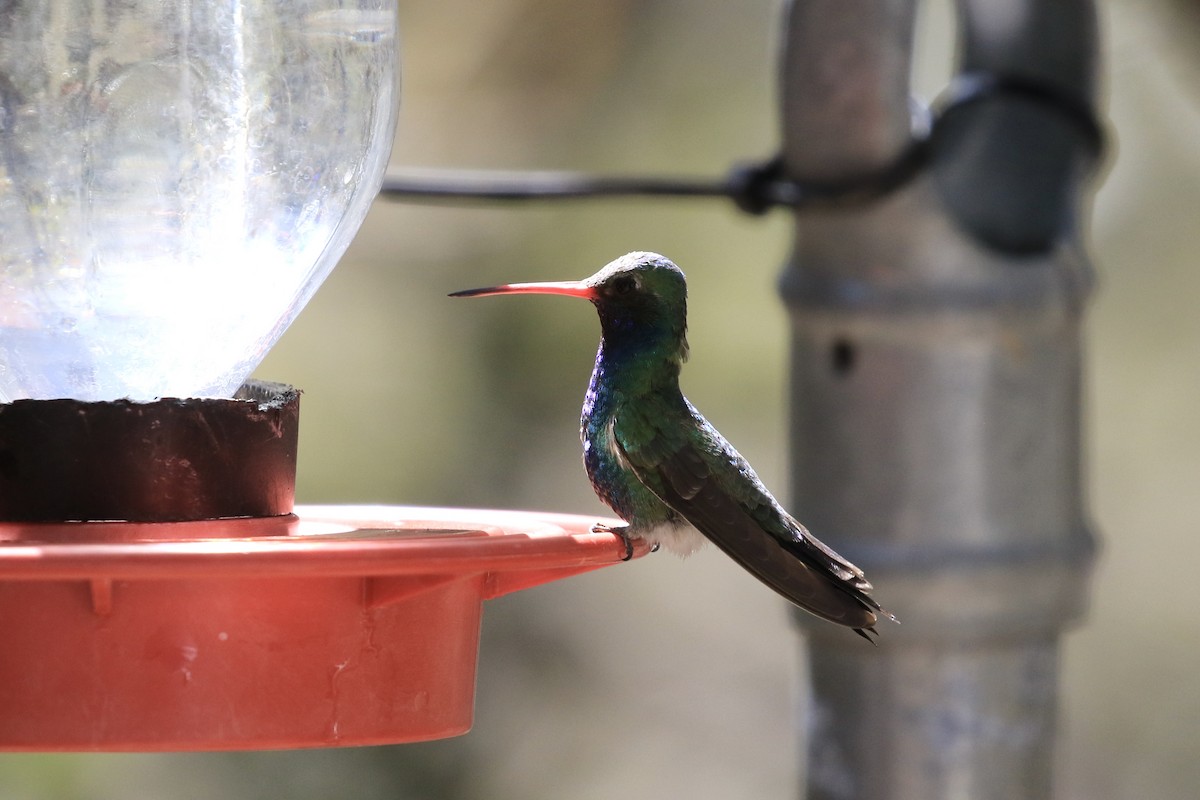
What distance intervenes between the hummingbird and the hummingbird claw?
155 mm

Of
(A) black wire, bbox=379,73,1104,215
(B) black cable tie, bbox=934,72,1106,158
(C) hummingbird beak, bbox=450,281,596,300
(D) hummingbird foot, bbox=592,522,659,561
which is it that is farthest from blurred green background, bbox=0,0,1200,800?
(D) hummingbird foot, bbox=592,522,659,561

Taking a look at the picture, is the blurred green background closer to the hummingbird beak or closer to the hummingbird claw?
the hummingbird beak

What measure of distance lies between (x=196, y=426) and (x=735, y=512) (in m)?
0.83

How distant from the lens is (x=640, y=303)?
271 cm

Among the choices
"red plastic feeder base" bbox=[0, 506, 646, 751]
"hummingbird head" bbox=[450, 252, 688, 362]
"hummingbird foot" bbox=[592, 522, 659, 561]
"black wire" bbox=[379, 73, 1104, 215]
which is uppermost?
"black wire" bbox=[379, 73, 1104, 215]

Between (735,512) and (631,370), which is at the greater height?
(631,370)

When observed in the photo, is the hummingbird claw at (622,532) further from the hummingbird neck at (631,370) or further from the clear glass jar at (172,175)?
the clear glass jar at (172,175)

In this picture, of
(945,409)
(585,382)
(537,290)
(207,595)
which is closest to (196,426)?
(207,595)


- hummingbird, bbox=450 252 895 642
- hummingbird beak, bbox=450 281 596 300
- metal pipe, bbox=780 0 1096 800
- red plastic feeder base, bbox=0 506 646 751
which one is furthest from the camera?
metal pipe, bbox=780 0 1096 800

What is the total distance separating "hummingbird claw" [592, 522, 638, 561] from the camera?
2.10m

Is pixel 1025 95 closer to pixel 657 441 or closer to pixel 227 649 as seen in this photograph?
pixel 657 441

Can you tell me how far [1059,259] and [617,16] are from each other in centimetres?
571

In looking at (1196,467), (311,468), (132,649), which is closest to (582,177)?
(132,649)

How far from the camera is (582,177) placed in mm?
3320
